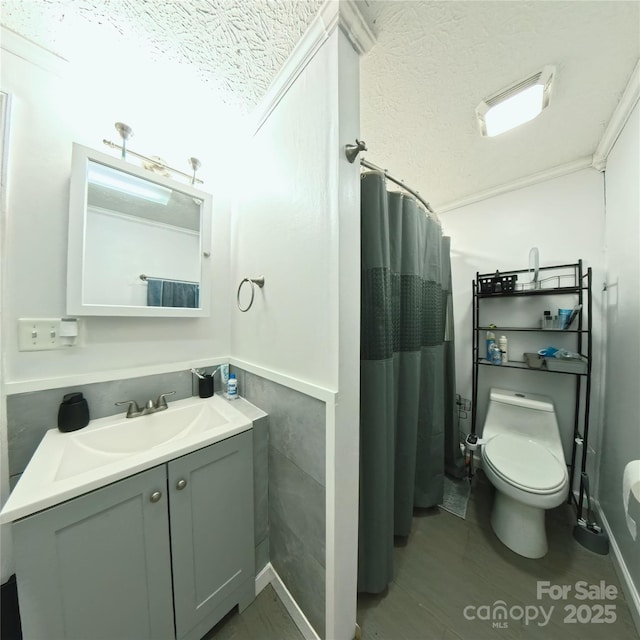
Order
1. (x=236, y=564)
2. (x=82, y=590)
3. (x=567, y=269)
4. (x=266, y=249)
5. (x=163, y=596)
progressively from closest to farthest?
(x=82, y=590)
(x=163, y=596)
(x=236, y=564)
(x=266, y=249)
(x=567, y=269)

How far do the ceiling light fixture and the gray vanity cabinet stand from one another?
1.91 meters

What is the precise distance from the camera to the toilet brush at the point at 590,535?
48.0 inches

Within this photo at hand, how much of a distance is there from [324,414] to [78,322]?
1091 mm

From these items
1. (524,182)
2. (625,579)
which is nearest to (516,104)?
(524,182)

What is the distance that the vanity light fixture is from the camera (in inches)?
38.6

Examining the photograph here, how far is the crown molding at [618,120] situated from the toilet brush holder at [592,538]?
215 cm

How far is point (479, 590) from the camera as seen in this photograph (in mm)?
1068

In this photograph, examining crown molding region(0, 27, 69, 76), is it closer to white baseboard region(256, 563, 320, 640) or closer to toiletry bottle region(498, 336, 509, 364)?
white baseboard region(256, 563, 320, 640)

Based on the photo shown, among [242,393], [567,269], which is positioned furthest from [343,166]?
[567,269]

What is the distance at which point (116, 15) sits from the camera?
797mm

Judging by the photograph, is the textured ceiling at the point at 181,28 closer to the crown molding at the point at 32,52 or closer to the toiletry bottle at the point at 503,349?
the crown molding at the point at 32,52

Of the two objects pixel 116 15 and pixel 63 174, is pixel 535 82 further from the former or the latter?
pixel 63 174

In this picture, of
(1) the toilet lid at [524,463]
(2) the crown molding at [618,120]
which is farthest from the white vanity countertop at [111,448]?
(2) the crown molding at [618,120]

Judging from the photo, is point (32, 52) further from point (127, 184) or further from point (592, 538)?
point (592, 538)
